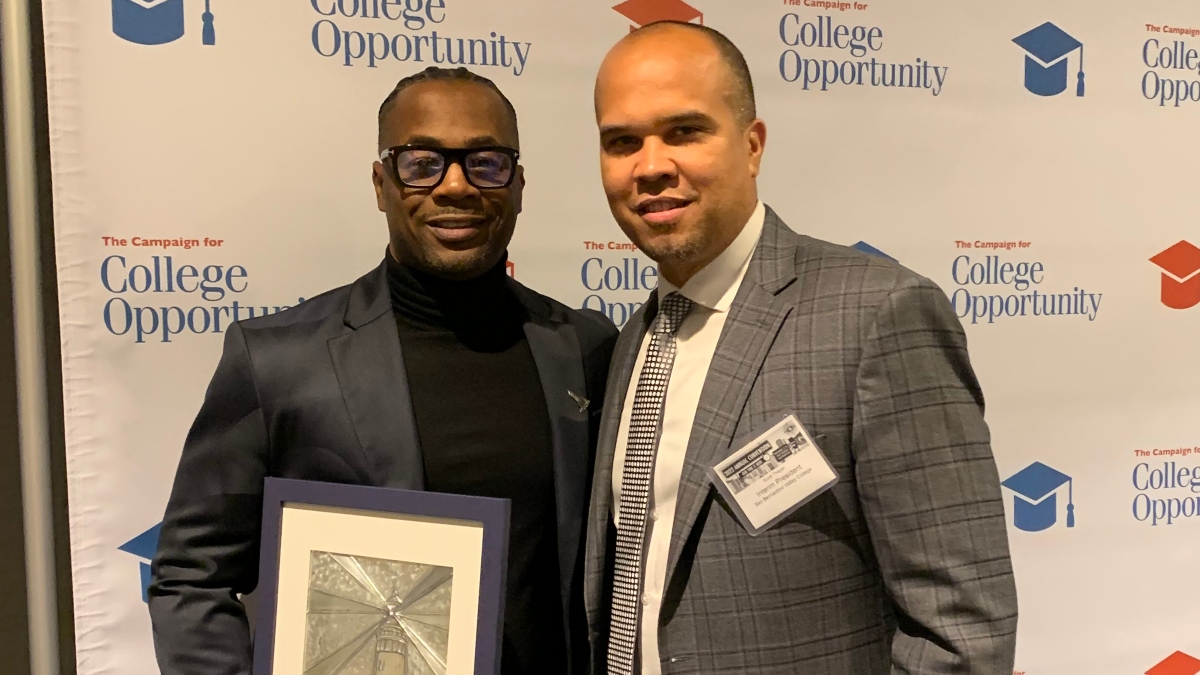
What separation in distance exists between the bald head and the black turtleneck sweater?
0.47 metres

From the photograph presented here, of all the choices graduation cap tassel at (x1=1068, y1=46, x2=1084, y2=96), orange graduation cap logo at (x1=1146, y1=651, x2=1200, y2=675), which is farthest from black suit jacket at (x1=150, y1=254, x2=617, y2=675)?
orange graduation cap logo at (x1=1146, y1=651, x2=1200, y2=675)

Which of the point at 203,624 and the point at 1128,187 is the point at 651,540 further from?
the point at 1128,187

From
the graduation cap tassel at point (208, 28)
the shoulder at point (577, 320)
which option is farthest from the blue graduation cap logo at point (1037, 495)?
the graduation cap tassel at point (208, 28)

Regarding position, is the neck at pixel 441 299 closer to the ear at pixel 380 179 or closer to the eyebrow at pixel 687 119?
the ear at pixel 380 179

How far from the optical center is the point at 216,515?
1386mm

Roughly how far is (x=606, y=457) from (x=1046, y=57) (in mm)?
1706

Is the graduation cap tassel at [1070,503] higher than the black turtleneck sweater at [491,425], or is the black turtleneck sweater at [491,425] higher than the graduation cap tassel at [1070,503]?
the black turtleneck sweater at [491,425]

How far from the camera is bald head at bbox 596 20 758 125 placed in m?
1.33

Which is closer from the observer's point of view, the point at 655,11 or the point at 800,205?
the point at 655,11

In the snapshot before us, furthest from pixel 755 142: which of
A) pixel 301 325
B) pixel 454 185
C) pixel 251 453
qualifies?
pixel 251 453

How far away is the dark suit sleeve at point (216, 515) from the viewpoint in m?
1.38

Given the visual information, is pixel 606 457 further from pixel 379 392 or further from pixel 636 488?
pixel 379 392

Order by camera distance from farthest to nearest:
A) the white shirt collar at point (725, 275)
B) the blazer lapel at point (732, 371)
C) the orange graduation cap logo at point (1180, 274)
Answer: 1. the orange graduation cap logo at point (1180, 274)
2. the white shirt collar at point (725, 275)
3. the blazer lapel at point (732, 371)

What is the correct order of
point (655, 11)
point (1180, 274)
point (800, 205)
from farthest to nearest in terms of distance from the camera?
point (1180, 274)
point (800, 205)
point (655, 11)
